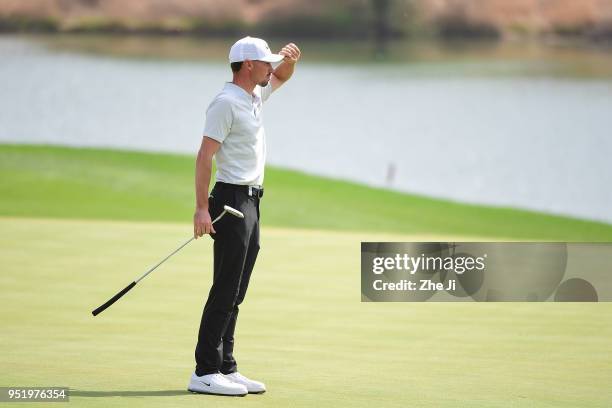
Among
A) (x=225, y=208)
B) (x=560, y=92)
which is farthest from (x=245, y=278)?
(x=560, y=92)

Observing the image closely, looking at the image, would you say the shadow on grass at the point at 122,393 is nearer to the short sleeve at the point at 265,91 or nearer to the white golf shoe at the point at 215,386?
the white golf shoe at the point at 215,386

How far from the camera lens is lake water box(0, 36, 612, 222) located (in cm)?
2842

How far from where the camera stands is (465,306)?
25.1 ft

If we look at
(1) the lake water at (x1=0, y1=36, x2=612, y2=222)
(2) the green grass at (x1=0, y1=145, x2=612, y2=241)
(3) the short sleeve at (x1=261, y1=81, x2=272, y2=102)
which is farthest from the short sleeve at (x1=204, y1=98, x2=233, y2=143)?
(1) the lake water at (x1=0, y1=36, x2=612, y2=222)

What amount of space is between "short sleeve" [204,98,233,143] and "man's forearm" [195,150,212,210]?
0.09 m

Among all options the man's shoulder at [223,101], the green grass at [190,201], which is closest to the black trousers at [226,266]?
the man's shoulder at [223,101]

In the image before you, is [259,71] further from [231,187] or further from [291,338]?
[291,338]

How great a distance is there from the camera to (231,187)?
5047 mm

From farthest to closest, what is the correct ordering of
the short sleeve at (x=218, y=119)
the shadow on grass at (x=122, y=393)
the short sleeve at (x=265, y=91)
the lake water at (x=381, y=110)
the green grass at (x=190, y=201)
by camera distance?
the lake water at (x=381, y=110), the green grass at (x=190, y=201), the short sleeve at (x=265, y=91), the short sleeve at (x=218, y=119), the shadow on grass at (x=122, y=393)

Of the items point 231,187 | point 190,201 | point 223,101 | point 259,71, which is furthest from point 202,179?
point 190,201

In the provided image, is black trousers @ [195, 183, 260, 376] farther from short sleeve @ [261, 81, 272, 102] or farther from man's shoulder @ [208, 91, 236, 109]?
short sleeve @ [261, 81, 272, 102]

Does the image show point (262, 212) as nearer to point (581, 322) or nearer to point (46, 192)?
point (46, 192)

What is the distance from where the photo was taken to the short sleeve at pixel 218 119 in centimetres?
494

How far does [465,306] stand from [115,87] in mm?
29293
